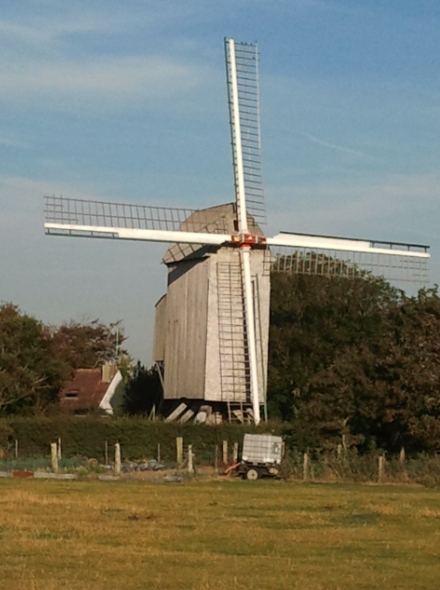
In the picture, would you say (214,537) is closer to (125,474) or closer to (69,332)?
(125,474)

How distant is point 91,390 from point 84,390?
45 centimetres

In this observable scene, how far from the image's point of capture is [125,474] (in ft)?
105

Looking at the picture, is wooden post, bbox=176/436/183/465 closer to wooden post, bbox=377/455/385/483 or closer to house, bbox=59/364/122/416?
wooden post, bbox=377/455/385/483

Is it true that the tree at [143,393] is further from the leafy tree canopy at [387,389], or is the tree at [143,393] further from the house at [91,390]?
the leafy tree canopy at [387,389]

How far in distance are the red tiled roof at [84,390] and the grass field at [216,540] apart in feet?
118

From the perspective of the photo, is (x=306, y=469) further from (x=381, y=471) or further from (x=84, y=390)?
(x=84, y=390)

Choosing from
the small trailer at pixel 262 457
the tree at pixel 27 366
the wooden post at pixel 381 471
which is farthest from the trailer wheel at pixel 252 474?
the tree at pixel 27 366

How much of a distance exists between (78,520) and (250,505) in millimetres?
4433

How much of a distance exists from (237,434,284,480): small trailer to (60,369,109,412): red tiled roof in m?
27.8

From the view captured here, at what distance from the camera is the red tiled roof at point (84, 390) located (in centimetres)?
6050

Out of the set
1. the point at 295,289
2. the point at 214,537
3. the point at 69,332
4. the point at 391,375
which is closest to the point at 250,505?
the point at 214,537

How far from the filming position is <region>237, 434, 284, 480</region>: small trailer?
31.4 meters

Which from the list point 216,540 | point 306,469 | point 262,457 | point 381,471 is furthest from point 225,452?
point 216,540

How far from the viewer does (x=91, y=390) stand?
65.1 metres
